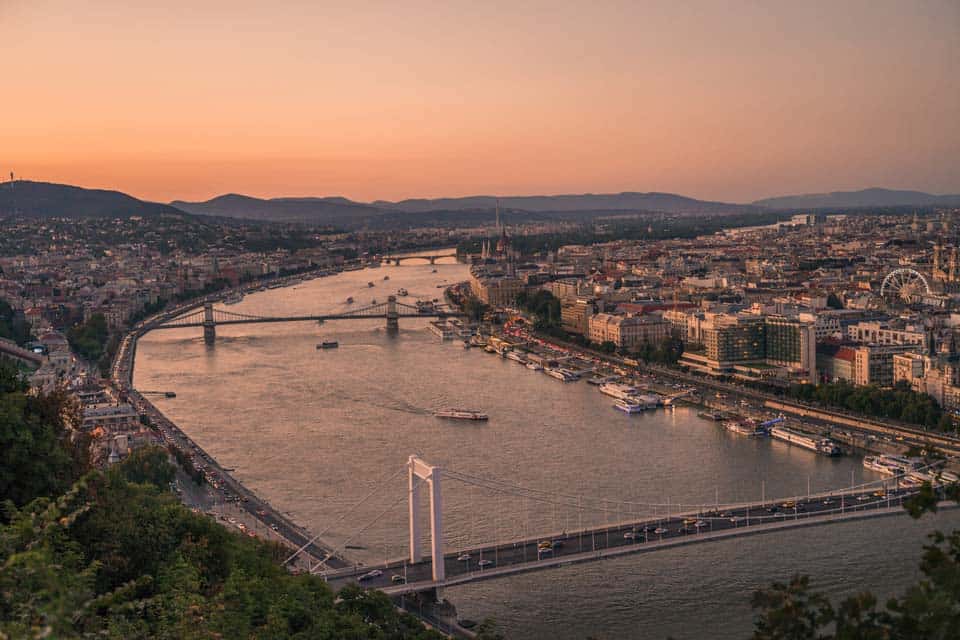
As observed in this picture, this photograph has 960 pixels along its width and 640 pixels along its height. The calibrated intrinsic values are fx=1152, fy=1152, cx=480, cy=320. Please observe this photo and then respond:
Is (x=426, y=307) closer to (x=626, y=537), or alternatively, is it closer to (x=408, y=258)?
(x=626, y=537)

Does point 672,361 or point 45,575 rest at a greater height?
point 45,575

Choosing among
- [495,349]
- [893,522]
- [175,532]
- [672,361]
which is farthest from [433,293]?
[175,532]

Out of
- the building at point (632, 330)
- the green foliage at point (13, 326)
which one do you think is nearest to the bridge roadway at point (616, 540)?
the building at point (632, 330)

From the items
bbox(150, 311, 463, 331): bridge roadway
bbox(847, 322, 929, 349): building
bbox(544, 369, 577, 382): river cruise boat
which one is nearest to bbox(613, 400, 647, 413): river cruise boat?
bbox(544, 369, 577, 382): river cruise boat

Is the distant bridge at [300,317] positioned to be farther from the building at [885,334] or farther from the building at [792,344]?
the building at [885,334]

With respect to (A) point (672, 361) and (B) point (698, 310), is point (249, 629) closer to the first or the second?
(A) point (672, 361)

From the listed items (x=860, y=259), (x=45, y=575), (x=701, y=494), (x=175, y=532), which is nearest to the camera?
(x=45, y=575)
